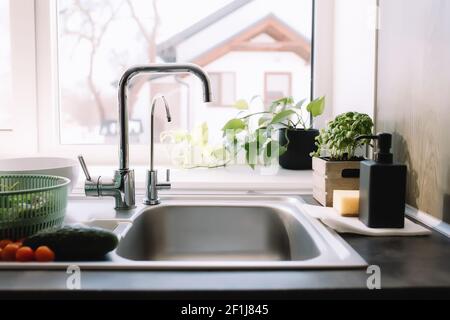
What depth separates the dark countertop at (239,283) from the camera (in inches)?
26.6

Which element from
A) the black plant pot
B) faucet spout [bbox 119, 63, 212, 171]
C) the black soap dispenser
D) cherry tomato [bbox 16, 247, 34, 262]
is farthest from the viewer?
the black plant pot

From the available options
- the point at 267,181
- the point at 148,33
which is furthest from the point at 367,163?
the point at 148,33

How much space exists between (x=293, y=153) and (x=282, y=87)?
0.33 meters

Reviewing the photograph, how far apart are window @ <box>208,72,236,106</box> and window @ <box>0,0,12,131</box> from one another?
0.74m

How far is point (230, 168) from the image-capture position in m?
1.74

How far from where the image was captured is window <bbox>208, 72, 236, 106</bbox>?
185cm

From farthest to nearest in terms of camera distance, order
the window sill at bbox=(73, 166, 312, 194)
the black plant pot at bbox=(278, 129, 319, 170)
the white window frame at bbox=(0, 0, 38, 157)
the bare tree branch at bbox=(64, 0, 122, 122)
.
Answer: the bare tree branch at bbox=(64, 0, 122, 122)
the white window frame at bbox=(0, 0, 38, 157)
the black plant pot at bbox=(278, 129, 319, 170)
the window sill at bbox=(73, 166, 312, 194)

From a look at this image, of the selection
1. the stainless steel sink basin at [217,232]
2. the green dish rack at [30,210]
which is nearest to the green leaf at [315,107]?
the stainless steel sink basin at [217,232]

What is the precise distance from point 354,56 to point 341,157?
43cm

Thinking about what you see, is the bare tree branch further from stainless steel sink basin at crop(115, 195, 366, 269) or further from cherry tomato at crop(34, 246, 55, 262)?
cherry tomato at crop(34, 246, 55, 262)

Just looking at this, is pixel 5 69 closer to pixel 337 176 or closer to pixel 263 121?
pixel 263 121

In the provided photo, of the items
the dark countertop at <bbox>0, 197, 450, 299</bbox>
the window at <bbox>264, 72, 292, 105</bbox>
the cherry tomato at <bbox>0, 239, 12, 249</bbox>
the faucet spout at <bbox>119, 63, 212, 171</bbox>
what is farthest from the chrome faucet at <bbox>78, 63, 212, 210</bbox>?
the window at <bbox>264, 72, 292, 105</bbox>

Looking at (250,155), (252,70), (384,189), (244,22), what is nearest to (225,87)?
(252,70)
